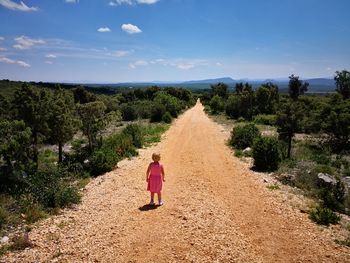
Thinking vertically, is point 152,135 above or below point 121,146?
below

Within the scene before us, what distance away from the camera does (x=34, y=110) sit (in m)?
14.5

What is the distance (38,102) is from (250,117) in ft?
97.7

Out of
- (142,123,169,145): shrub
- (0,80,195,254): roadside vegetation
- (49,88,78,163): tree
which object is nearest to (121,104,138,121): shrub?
(142,123,169,145): shrub

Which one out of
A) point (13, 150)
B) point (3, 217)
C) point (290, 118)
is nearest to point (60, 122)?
point (13, 150)

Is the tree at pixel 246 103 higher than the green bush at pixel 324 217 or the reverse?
higher

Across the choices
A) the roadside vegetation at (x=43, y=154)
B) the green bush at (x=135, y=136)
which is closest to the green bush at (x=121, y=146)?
the roadside vegetation at (x=43, y=154)

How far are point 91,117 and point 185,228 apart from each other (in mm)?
11217

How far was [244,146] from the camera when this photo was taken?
20125mm

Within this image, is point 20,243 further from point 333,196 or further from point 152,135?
point 152,135

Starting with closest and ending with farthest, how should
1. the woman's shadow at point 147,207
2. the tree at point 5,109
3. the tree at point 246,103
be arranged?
the woman's shadow at point 147,207 → the tree at point 5,109 → the tree at point 246,103

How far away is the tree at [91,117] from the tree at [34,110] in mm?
2858

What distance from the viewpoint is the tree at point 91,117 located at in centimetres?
1783

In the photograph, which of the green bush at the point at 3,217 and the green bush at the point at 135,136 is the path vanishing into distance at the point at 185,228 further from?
the green bush at the point at 135,136

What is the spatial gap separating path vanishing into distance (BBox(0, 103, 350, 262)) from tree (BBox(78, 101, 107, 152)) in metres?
5.38
